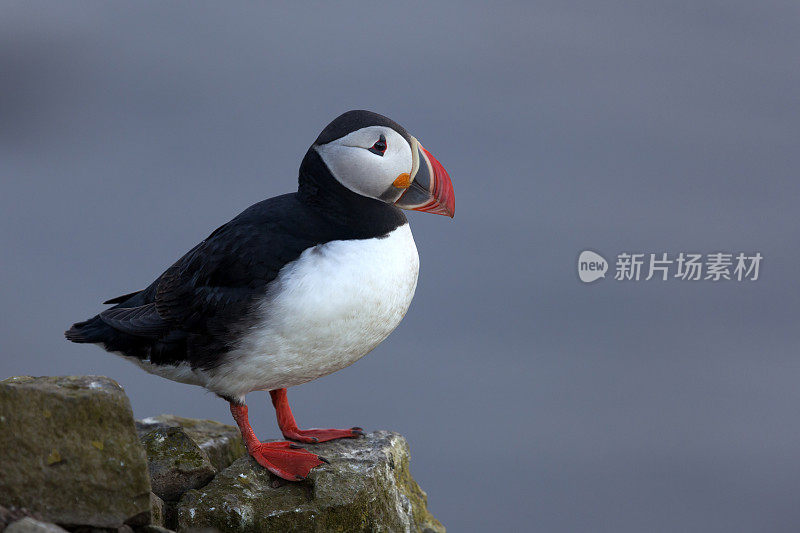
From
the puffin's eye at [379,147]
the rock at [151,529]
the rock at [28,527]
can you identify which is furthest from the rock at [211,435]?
the puffin's eye at [379,147]

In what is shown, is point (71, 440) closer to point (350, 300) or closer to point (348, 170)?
point (350, 300)

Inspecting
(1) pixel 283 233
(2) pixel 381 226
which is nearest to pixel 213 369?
(1) pixel 283 233

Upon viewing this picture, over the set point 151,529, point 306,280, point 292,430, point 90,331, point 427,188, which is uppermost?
point 427,188

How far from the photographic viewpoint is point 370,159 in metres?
5.19

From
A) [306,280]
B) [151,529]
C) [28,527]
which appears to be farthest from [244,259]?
[28,527]

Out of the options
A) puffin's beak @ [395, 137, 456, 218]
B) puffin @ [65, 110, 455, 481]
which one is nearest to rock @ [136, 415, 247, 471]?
puffin @ [65, 110, 455, 481]

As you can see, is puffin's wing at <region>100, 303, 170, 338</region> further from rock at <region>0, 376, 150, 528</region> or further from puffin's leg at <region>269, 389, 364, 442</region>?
puffin's leg at <region>269, 389, 364, 442</region>

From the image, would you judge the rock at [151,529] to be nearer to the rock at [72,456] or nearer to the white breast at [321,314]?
the rock at [72,456]

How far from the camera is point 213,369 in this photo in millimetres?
5320

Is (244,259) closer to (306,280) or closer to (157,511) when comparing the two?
(306,280)

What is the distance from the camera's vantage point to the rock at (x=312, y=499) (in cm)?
522

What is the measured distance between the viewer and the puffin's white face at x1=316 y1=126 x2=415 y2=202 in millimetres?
5191

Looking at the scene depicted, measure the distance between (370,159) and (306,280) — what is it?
2.52ft

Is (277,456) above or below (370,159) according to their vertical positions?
below
